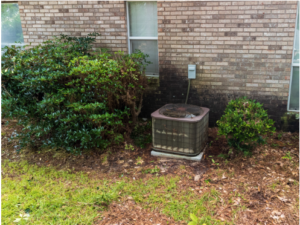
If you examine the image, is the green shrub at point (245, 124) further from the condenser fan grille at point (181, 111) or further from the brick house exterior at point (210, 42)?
the brick house exterior at point (210, 42)

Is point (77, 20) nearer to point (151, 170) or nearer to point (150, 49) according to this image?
point (150, 49)

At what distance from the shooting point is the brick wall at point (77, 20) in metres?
5.54

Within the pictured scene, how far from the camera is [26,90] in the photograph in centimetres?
459

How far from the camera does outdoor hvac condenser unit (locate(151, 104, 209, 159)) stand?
418 cm

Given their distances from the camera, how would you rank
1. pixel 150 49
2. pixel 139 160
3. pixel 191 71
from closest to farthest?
pixel 139 160 < pixel 191 71 < pixel 150 49

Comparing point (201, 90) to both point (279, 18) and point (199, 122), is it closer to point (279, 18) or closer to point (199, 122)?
point (199, 122)

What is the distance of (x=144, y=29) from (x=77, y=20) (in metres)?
1.51

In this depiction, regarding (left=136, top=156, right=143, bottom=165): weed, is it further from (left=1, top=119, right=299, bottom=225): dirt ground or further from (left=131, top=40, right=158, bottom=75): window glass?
(left=131, top=40, right=158, bottom=75): window glass

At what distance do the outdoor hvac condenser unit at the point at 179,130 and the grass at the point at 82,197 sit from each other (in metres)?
0.59

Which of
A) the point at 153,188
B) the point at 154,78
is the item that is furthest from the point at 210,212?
the point at 154,78

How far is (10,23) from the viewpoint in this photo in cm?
653

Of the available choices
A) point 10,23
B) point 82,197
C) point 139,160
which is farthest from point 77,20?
point 82,197

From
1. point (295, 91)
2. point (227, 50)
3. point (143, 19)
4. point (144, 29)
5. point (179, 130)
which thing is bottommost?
point (179, 130)

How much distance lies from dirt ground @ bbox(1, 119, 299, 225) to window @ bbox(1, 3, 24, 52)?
2819mm
